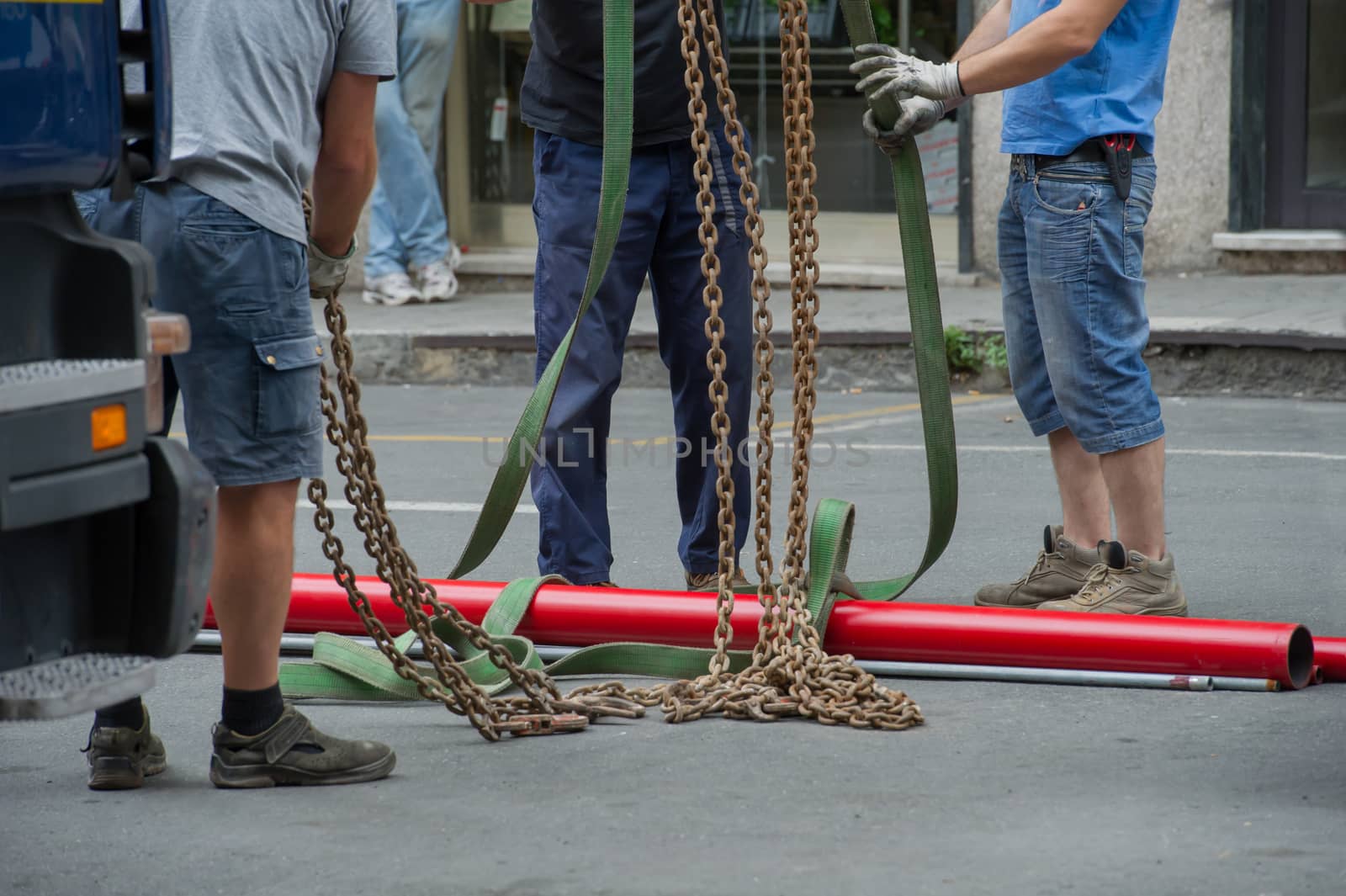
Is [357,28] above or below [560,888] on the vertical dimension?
above

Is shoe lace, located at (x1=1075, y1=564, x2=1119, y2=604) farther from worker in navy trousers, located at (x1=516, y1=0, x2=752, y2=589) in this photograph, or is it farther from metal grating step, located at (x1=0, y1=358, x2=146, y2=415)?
metal grating step, located at (x1=0, y1=358, x2=146, y2=415)

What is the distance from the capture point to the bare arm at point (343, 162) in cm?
332

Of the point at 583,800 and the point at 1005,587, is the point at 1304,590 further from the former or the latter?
the point at 583,800

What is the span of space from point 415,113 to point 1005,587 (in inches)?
285

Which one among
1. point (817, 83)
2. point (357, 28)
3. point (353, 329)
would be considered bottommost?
point (353, 329)

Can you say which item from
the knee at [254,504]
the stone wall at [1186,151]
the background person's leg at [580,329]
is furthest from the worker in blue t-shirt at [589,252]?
the stone wall at [1186,151]

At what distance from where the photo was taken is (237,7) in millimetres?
3137

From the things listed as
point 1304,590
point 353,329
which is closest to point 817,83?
point 353,329

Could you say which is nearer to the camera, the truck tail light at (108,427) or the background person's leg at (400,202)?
the truck tail light at (108,427)

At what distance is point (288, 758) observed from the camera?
333cm

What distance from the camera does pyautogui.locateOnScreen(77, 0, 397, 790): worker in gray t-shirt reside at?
3.13 metres

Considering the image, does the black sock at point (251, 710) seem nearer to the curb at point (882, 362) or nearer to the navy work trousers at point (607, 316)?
the navy work trousers at point (607, 316)

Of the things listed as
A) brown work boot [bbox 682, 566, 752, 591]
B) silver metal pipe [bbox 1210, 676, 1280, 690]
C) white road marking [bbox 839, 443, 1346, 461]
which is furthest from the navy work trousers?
white road marking [bbox 839, 443, 1346, 461]

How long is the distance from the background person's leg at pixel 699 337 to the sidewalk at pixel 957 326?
4.58 m
